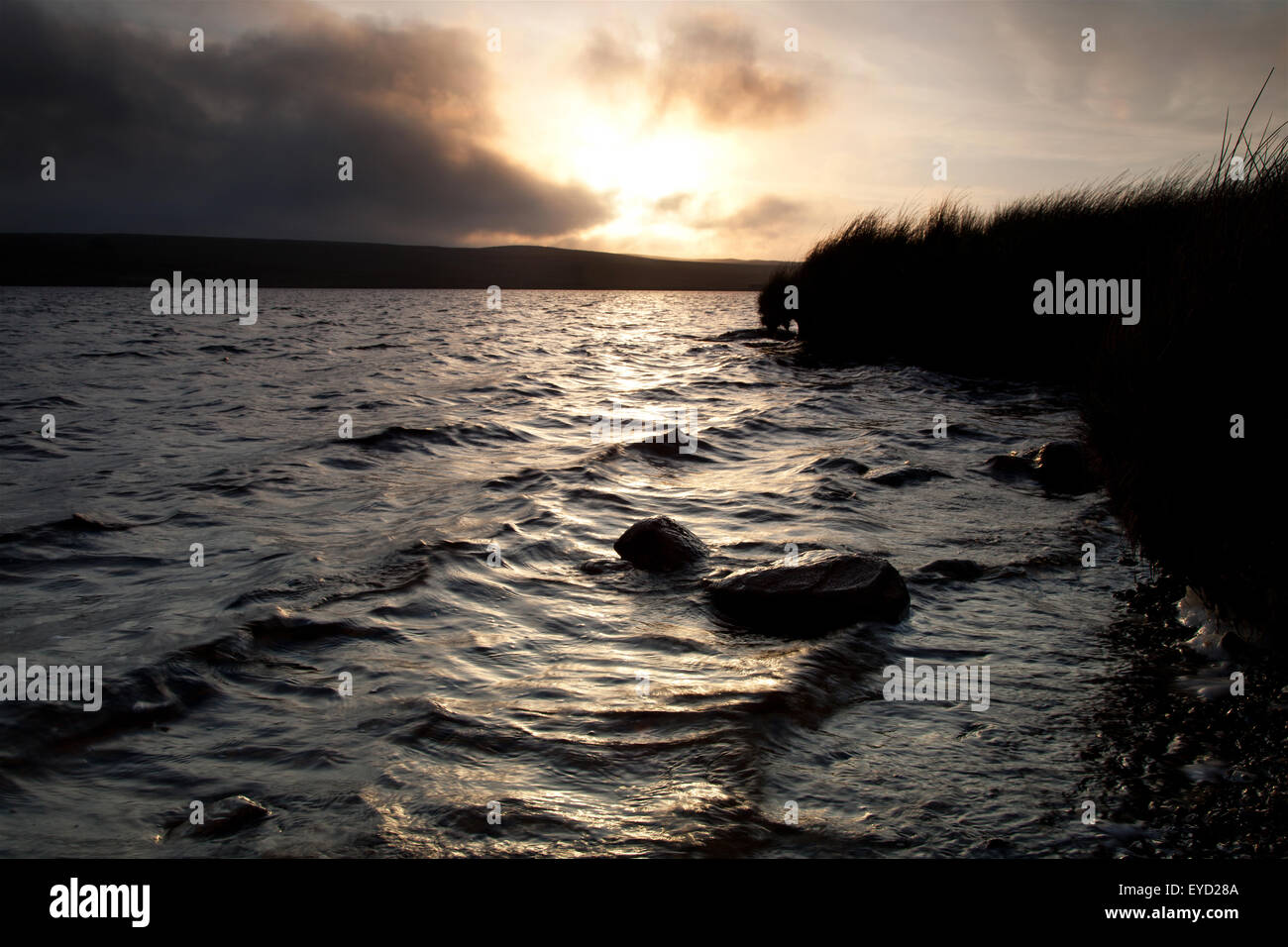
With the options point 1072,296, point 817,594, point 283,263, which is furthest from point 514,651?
point 283,263

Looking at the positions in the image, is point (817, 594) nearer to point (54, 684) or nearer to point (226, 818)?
point (226, 818)

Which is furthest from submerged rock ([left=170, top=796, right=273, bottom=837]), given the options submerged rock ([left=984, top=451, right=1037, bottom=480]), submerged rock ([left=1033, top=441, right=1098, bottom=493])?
submerged rock ([left=984, top=451, right=1037, bottom=480])

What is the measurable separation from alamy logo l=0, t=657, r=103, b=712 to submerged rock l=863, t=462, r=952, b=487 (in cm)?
840

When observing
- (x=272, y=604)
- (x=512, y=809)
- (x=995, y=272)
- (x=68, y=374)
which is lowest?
(x=512, y=809)

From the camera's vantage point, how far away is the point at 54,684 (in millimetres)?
4844

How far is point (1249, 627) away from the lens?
467cm

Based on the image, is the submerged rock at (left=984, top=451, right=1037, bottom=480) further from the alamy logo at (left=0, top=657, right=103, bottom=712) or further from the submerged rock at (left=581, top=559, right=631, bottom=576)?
the alamy logo at (left=0, top=657, right=103, bottom=712)

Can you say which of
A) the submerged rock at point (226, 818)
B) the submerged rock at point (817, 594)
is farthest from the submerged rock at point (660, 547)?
the submerged rock at point (226, 818)

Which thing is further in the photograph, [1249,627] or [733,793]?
[1249,627]

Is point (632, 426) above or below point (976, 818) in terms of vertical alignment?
above

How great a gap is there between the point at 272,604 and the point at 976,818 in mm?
5036
